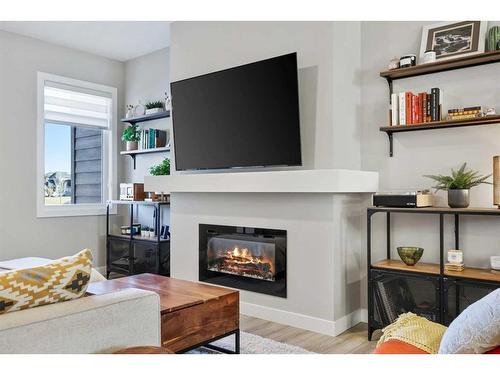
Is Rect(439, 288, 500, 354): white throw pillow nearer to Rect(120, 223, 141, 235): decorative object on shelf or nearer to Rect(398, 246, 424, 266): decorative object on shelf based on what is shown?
Rect(398, 246, 424, 266): decorative object on shelf

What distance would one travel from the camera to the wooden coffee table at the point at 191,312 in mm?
2230

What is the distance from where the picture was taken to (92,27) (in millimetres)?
4496

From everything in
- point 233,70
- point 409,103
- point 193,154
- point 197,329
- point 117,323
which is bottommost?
point 197,329

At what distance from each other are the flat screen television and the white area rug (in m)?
1.28

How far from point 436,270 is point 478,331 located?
5.05 ft

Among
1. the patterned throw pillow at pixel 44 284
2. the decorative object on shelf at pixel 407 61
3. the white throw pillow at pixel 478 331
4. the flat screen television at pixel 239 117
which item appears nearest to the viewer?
the white throw pillow at pixel 478 331

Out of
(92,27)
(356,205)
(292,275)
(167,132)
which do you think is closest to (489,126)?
(356,205)

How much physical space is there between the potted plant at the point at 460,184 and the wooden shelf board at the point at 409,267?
44cm

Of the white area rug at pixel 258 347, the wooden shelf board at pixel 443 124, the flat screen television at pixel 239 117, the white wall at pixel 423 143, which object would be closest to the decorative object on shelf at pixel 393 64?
the white wall at pixel 423 143

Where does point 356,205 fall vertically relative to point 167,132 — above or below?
below

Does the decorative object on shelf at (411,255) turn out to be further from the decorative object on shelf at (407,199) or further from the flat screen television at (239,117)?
the flat screen television at (239,117)
